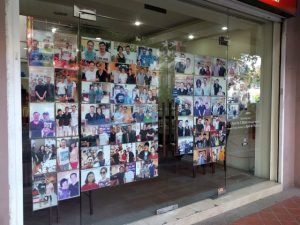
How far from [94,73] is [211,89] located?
6.05ft

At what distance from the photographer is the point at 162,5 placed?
383 centimetres

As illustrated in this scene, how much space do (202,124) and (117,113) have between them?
1404mm

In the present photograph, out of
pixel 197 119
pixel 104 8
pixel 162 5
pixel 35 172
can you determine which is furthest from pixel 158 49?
pixel 35 172

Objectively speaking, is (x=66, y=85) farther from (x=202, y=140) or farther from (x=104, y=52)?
(x=202, y=140)

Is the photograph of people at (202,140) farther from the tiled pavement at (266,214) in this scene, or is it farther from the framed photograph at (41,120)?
the framed photograph at (41,120)

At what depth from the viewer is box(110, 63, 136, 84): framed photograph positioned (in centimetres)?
344

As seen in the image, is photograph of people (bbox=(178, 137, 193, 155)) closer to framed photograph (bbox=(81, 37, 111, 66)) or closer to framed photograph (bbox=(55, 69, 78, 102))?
framed photograph (bbox=(81, 37, 111, 66))

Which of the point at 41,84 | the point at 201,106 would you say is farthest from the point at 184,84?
the point at 41,84

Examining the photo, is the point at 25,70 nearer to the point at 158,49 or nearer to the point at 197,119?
the point at 158,49

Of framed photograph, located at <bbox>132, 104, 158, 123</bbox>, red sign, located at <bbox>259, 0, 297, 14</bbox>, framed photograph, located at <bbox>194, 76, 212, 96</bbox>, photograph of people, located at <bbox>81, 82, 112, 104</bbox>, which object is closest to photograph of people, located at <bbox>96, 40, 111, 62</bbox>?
photograph of people, located at <bbox>81, 82, 112, 104</bbox>

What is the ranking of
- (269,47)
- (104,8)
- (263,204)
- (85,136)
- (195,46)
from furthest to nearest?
1. (269,47)
2. (195,46)
3. (263,204)
4. (104,8)
5. (85,136)

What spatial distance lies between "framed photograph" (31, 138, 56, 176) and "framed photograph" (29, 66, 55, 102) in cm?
40

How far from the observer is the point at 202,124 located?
4328 mm

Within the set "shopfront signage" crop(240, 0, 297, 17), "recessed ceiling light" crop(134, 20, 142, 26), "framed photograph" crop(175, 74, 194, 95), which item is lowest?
"framed photograph" crop(175, 74, 194, 95)
